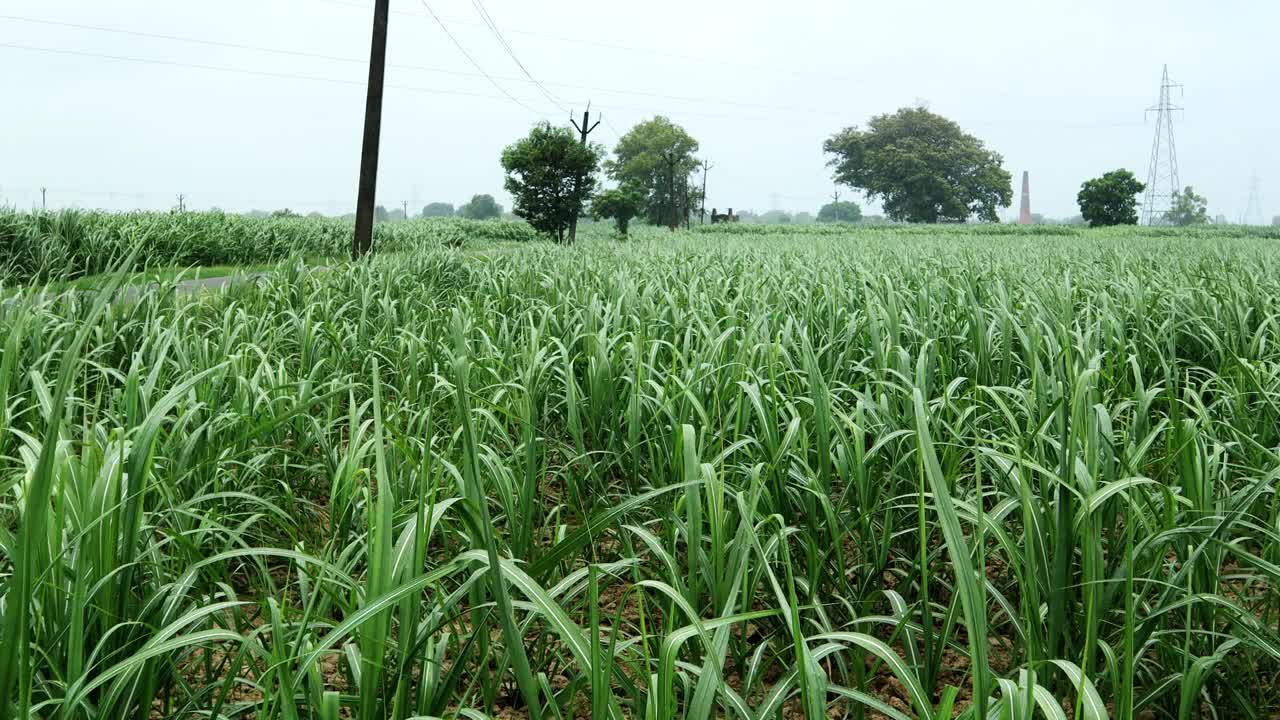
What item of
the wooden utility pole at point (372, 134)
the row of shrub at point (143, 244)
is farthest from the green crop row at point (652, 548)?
the wooden utility pole at point (372, 134)

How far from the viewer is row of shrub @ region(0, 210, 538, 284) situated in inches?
295

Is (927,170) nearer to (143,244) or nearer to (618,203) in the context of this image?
(618,203)

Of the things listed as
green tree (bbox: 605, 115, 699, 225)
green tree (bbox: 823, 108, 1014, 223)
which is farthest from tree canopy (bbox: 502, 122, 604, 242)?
green tree (bbox: 823, 108, 1014, 223)

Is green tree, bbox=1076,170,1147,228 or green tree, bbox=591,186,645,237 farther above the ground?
green tree, bbox=1076,170,1147,228

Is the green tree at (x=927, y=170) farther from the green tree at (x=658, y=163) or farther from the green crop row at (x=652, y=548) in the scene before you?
the green crop row at (x=652, y=548)

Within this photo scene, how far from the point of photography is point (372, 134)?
439 inches

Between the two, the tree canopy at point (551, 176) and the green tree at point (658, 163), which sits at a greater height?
the green tree at point (658, 163)

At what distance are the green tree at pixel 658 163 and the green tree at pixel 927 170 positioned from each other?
50.6ft

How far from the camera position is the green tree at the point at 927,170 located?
67.6 m

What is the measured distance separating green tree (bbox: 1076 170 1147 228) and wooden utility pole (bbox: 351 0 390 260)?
57.6 metres

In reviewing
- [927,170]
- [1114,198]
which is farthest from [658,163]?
[1114,198]

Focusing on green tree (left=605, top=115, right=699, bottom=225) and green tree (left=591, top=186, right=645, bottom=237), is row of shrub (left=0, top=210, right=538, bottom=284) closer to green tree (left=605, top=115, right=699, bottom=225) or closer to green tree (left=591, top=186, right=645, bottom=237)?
green tree (left=591, top=186, right=645, bottom=237)

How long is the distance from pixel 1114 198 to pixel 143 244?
63.4 metres

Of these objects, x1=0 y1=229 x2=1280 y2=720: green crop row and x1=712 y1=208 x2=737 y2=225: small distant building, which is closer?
x1=0 y1=229 x2=1280 y2=720: green crop row
